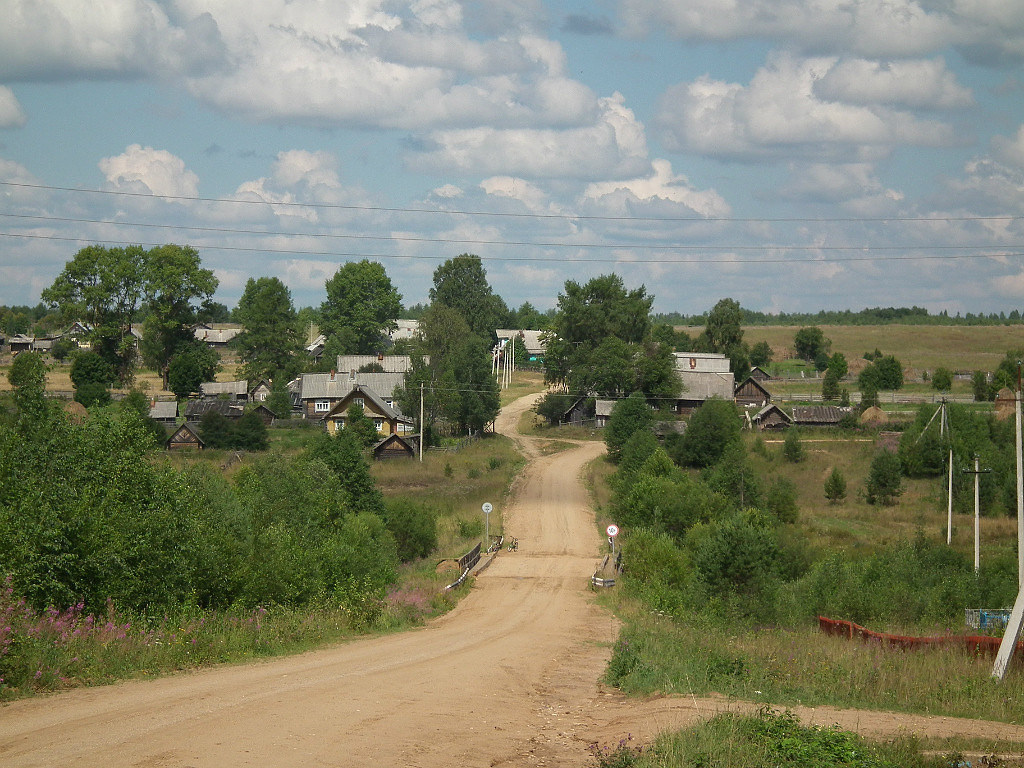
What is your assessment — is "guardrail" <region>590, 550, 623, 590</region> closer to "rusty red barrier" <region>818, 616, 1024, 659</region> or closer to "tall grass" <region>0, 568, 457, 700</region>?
"rusty red barrier" <region>818, 616, 1024, 659</region>

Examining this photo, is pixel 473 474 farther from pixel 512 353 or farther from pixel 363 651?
pixel 512 353

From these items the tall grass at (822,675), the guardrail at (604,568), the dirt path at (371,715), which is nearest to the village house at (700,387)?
the guardrail at (604,568)

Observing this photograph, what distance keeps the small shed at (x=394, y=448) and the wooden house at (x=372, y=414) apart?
30.9 feet

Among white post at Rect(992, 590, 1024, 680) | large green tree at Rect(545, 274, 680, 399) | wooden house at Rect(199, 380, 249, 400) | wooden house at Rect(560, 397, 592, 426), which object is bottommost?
wooden house at Rect(560, 397, 592, 426)

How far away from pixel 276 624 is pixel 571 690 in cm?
567

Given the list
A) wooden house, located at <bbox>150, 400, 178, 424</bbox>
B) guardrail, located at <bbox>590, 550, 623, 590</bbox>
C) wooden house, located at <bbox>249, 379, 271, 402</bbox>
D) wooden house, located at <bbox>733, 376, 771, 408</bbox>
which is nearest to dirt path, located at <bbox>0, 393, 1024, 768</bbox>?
guardrail, located at <bbox>590, 550, 623, 590</bbox>

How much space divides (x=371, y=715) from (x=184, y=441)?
64.5 metres

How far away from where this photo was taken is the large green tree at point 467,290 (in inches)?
5049

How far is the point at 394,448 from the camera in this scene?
226 ft

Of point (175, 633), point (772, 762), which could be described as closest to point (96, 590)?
point (175, 633)

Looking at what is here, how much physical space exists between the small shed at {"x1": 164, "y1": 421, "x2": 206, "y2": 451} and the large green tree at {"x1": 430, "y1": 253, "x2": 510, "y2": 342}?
5976cm

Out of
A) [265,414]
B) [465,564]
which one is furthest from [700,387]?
[465,564]

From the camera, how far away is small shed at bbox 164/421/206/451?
70688 millimetres

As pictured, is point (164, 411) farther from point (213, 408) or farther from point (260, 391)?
point (260, 391)
